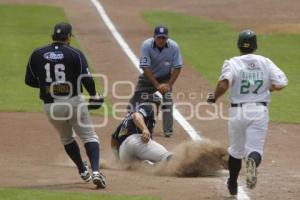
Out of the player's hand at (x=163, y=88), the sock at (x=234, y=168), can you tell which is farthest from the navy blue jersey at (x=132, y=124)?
the sock at (x=234, y=168)

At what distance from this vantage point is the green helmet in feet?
29.4

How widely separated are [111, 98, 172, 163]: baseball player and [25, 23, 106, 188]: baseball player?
1.32 metres

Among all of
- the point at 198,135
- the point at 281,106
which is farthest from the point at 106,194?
the point at 281,106

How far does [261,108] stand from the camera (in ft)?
29.0

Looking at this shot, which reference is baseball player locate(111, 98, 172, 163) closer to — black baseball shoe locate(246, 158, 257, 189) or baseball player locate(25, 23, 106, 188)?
baseball player locate(25, 23, 106, 188)

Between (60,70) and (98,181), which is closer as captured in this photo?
(98,181)

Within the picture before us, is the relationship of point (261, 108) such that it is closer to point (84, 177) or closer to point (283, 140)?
point (84, 177)

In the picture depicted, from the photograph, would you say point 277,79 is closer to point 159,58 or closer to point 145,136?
point 145,136

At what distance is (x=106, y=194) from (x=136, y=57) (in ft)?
51.1

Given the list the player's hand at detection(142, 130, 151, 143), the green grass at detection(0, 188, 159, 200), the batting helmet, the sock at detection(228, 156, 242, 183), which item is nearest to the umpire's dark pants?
the player's hand at detection(142, 130, 151, 143)

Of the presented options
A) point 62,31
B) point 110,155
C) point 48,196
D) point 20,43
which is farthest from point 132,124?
point 20,43

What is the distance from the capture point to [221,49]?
2611 cm

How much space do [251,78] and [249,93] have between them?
162 millimetres

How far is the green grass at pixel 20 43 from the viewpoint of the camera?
17.7 m
